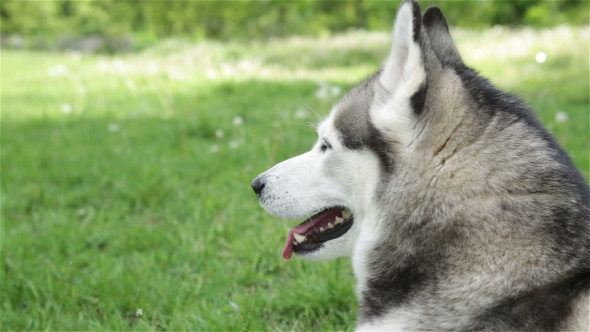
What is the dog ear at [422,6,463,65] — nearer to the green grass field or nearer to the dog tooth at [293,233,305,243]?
the green grass field

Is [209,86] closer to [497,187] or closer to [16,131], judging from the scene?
[16,131]

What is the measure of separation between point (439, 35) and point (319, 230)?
1.08 meters

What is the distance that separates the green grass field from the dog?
2.66ft

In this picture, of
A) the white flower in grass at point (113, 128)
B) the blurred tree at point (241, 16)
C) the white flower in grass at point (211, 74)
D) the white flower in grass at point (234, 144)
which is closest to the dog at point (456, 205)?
the white flower in grass at point (234, 144)

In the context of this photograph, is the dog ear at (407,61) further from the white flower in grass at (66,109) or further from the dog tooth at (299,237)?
the white flower in grass at (66,109)

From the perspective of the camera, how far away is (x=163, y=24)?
31406 mm

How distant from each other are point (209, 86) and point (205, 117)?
228cm

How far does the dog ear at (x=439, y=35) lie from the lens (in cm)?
244

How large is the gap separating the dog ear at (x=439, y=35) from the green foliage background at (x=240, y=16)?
21808 millimetres

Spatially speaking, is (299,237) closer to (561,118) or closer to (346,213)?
(346,213)

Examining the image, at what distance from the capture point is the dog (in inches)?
74.5

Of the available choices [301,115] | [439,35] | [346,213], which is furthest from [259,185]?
[301,115]

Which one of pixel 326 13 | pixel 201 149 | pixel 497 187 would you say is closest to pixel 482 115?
pixel 497 187

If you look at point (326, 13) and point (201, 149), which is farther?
point (326, 13)
